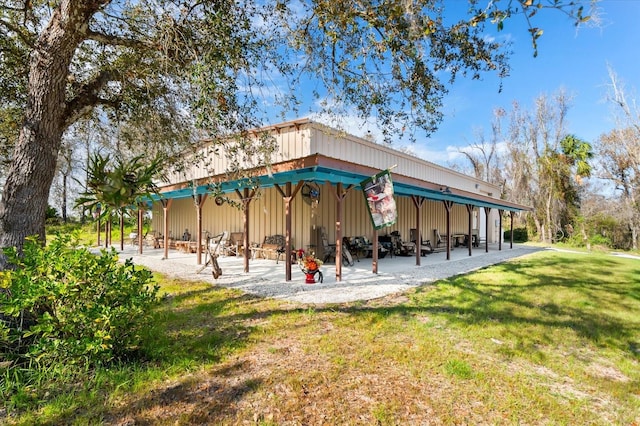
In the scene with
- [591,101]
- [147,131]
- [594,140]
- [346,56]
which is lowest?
[147,131]

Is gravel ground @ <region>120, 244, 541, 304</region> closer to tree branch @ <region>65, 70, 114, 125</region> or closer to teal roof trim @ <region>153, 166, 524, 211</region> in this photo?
teal roof trim @ <region>153, 166, 524, 211</region>

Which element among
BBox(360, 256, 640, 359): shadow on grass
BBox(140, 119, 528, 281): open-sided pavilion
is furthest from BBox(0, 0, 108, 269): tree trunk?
BBox(360, 256, 640, 359): shadow on grass

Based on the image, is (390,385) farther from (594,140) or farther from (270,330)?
(594,140)

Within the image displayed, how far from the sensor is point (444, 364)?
10.5ft

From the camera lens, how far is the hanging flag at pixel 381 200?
6449 mm

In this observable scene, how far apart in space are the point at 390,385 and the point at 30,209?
14.3 ft

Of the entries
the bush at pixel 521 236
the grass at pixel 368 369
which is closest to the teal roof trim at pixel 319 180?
the grass at pixel 368 369

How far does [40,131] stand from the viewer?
3684 millimetres

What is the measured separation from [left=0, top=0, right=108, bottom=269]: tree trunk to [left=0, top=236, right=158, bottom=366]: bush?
0.94 m

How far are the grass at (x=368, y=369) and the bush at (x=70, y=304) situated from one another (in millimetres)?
314

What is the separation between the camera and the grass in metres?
2.40

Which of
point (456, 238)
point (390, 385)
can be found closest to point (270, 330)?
point (390, 385)

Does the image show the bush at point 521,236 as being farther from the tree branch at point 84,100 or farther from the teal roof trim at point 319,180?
the tree branch at point 84,100

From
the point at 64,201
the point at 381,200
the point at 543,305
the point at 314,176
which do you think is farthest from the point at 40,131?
the point at 64,201
